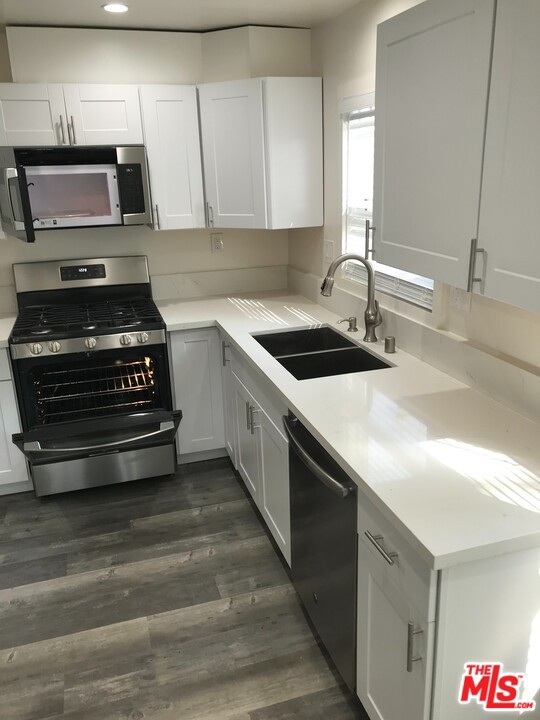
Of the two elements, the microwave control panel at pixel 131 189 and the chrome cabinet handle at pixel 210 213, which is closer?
the microwave control panel at pixel 131 189

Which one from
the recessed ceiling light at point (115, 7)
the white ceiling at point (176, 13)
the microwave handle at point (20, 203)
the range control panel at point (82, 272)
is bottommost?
the range control panel at point (82, 272)

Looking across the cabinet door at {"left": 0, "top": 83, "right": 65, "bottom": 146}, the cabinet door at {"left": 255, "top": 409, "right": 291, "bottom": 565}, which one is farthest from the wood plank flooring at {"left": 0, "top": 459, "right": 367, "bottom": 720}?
the cabinet door at {"left": 0, "top": 83, "right": 65, "bottom": 146}

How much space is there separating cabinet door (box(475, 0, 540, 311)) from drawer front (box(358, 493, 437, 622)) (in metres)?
0.59

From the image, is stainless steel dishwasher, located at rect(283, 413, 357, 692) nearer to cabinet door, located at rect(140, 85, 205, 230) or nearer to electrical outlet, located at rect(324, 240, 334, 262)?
electrical outlet, located at rect(324, 240, 334, 262)

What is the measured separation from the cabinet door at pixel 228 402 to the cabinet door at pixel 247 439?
8cm

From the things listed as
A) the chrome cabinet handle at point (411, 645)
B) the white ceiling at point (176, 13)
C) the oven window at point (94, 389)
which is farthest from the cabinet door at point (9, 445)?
the chrome cabinet handle at point (411, 645)

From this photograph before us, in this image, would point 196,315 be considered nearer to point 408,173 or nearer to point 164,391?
point 164,391

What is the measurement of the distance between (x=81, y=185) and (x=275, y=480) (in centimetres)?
174

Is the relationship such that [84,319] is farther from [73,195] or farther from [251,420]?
[251,420]

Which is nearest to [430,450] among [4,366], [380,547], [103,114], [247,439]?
[380,547]

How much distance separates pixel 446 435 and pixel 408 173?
2.51 ft

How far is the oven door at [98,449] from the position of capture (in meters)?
2.84

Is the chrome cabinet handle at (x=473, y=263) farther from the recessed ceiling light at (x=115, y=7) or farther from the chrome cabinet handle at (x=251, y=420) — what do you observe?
the recessed ceiling light at (x=115, y=7)

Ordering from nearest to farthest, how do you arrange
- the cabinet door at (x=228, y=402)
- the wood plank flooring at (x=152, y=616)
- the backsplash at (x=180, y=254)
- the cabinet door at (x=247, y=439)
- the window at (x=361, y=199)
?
1. the wood plank flooring at (x=152, y=616)
2. the window at (x=361, y=199)
3. the cabinet door at (x=247, y=439)
4. the cabinet door at (x=228, y=402)
5. the backsplash at (x=180, y=254)
